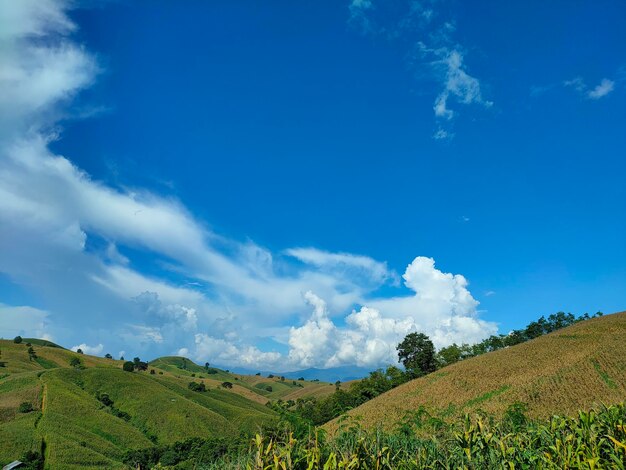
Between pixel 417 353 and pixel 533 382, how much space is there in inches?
2199

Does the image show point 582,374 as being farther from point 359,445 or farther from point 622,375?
point 359,445

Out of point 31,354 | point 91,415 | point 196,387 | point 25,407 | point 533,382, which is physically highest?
point 31,354

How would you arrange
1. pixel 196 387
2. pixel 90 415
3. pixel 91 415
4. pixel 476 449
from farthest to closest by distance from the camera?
pixel 196 387, pixel 91 415, pixel 90 415, pixel 476 449

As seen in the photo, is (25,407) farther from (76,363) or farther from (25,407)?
(76,363)

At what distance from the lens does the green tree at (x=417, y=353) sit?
103062 millimetres

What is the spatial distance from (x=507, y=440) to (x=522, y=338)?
431ft

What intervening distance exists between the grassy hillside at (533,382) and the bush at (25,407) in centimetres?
6734

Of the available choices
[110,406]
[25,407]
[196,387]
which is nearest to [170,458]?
[25,407]

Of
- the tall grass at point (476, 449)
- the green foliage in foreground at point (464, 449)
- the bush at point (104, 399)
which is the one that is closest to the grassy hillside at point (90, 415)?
the bush at point (104, 399)

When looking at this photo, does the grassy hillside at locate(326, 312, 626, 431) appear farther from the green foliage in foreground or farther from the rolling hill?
the rolling hill

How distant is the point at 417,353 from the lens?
104688 millimetres

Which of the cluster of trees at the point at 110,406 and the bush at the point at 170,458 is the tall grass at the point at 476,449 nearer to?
the bush at the point at 170,458

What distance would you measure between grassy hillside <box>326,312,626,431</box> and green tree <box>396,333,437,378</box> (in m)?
28.6

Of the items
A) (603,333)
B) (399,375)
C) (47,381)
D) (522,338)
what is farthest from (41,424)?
(522,338)
